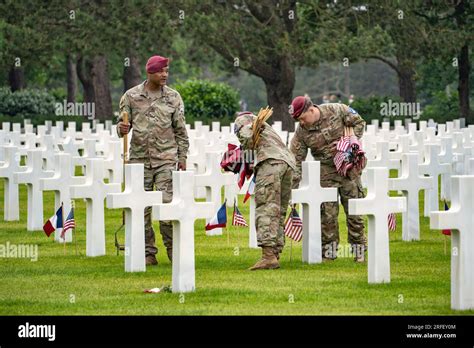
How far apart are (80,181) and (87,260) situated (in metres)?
2.05

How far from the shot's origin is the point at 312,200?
15375mm

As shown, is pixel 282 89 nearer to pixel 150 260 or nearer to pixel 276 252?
pixel 150 260

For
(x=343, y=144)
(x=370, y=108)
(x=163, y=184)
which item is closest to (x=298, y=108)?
(x=343, y=144)

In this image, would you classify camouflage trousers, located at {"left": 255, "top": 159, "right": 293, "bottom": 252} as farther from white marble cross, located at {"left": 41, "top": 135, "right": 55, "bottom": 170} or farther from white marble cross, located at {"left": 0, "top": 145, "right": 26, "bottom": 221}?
white marble cross, located at {"left": 41, "top": 135, "right": 55, "bottom": 170}

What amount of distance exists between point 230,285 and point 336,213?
2.28 m

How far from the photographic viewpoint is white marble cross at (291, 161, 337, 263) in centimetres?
1532

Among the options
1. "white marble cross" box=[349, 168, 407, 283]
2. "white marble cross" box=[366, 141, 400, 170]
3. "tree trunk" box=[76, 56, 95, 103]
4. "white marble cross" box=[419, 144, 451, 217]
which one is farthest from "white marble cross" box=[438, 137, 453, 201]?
"tree trunk" box=[76, 56, 95, 103]

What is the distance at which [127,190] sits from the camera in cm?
1474

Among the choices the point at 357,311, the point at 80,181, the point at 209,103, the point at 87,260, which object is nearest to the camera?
the point at 357,311

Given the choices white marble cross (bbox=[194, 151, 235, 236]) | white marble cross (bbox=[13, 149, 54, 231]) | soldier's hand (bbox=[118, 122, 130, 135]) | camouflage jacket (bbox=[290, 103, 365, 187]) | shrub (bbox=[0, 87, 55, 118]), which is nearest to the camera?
soldier's hand (bbox=[118, 122, 130, 135])

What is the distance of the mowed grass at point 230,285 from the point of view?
12.4 metres

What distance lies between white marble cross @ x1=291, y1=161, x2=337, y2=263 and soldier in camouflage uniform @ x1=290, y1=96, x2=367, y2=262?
0.85 feet
